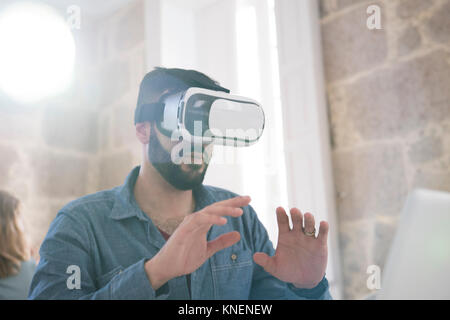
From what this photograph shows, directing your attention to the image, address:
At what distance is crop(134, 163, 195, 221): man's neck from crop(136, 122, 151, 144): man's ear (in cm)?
6

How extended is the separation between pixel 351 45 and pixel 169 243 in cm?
87

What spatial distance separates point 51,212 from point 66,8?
1.63 ft

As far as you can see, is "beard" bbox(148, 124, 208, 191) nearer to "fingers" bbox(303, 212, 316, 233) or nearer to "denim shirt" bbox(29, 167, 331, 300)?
"denim shirt" bbox(29, 167, 331, 300)

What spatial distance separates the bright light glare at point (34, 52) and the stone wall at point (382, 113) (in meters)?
0.81

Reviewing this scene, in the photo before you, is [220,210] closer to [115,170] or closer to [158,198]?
[158,198]

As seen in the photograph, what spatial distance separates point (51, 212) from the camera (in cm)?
89

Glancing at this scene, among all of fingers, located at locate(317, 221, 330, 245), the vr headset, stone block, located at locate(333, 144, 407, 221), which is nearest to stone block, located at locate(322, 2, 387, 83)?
stone block, located at locate(333, 144, 407, 221)

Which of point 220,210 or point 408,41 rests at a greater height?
point 408,41

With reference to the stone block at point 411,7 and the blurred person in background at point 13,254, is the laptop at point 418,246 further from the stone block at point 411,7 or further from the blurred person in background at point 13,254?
the stone block at point 411,7

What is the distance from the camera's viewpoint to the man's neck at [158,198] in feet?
3.02

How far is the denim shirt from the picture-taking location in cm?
82

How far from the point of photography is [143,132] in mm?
960

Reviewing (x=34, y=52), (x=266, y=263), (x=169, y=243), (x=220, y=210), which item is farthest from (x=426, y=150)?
(x=34, y=52)

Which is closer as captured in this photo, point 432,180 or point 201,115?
point 201,115
